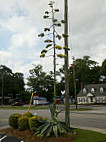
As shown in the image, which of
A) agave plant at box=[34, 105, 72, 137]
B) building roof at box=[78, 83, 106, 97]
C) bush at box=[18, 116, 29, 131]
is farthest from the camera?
building roof at box=[78, 83, 106, 97]

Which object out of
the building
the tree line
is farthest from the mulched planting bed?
the tree line

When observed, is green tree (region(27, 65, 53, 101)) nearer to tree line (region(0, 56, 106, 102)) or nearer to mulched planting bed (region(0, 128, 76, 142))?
tree line (region(0, 56, 106, 102))

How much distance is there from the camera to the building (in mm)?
49625

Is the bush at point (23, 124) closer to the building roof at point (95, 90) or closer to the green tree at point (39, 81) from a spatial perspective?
the building roof at point (95, 90)

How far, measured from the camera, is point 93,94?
51.5 m

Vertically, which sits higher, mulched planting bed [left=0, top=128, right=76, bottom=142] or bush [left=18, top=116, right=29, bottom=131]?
bush [left=18, top=116, right=29, bottom=131]

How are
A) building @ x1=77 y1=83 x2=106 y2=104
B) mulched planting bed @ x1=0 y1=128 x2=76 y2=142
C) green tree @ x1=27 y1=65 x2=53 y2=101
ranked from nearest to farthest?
mulched planting bed @ x1=0 y1=128 x2=76 y2=142, building @ x1=77 y1=83 x2=106 y2=104, green tree @ x1=27 y1=65 x2=53 y2=101

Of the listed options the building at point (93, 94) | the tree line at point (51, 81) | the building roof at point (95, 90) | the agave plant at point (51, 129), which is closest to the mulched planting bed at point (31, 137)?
the agave plant at point (51, 129)

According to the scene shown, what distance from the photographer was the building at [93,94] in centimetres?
4962

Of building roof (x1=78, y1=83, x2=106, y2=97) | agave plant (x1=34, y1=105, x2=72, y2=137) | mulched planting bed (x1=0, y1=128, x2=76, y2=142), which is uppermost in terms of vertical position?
building roof (x1=78, y1=83, x2=106, y2=97)

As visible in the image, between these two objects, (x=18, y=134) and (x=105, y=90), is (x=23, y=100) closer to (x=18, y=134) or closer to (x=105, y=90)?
(x=105, y=90)

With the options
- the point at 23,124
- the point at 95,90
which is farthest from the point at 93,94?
the point at 23,124

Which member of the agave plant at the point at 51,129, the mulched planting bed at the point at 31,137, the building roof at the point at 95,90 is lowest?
the mulched planting bed at the point at 31,137

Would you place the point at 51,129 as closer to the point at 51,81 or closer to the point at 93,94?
the point at 93,94
